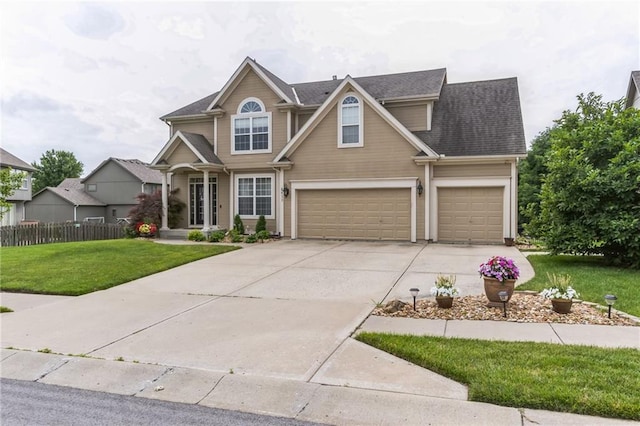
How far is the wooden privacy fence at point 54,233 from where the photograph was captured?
16.7 meters

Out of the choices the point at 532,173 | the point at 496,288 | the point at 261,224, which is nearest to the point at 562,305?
the point at 496,288

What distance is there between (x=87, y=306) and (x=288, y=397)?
5.13 meters

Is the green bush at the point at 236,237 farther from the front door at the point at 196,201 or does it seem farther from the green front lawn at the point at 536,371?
the green front lawn at the point at 536,371

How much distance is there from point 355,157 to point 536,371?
13594mm

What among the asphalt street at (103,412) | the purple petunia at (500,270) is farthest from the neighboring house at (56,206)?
the purple petunia at (500,270)

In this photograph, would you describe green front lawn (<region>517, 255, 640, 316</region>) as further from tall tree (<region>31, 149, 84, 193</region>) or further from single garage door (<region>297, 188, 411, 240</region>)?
tall tree (<region>31, 149, 84, 193</region>)

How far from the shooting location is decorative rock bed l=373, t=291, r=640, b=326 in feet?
19.3

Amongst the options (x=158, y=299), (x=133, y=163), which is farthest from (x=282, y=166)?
(x=133, y=163)

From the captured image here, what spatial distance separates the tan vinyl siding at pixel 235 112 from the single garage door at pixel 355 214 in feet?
9.36

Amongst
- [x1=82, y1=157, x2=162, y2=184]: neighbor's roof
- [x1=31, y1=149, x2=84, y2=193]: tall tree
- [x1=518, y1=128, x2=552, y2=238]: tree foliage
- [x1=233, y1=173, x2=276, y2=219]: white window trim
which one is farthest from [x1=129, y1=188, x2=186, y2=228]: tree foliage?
[x1=31, y1=149, x2=84, y2=193]: tall tree

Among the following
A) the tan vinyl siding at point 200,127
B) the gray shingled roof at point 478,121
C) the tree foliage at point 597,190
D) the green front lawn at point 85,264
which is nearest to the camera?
the green front lawn at point 85,264

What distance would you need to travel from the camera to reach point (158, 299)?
7.73 meters

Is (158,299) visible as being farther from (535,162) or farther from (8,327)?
(535,162)

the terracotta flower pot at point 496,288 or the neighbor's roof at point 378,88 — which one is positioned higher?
the neighbor's roof at point 378,88
